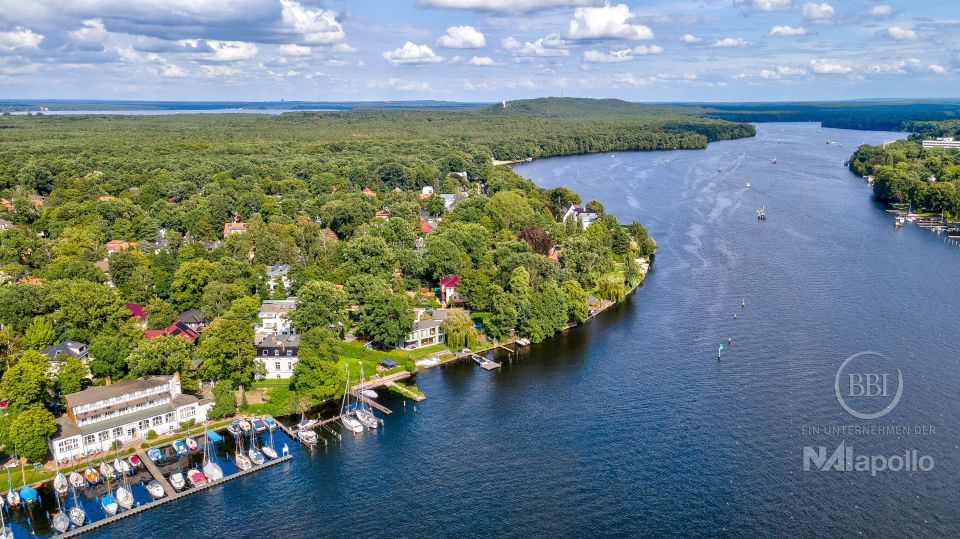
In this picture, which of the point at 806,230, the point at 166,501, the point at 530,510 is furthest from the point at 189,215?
the point at 806,230

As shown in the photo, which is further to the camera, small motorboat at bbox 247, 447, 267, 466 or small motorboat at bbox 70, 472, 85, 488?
small motorboat at bbox 247, 447, 267, 466

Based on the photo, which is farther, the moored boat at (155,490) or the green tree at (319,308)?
the green tree at (319,308)

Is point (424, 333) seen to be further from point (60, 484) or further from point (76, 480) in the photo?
point (60, 484)

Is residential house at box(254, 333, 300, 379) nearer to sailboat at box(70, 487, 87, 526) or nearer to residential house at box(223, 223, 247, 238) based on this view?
sailboat at box(70, 487, 87, 526)

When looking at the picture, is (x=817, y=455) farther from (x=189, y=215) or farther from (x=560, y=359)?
(x=189, y=215)

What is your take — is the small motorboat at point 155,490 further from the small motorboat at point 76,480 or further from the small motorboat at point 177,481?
the small motorboat at point 76,480

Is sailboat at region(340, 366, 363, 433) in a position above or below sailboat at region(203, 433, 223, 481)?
above

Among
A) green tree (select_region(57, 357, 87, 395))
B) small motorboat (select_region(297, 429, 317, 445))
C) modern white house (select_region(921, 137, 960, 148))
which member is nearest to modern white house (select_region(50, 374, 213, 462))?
green tree (select_region(57, 357, 87, 395))

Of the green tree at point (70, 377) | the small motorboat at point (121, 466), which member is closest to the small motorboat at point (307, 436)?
the small motorboat at point (121, 466)
